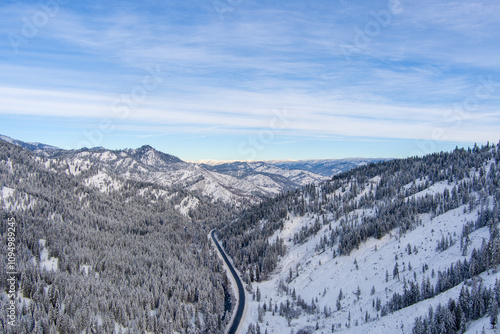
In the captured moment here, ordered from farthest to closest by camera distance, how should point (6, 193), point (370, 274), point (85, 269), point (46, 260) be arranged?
point (6, 193) → point (85, 269) → point (46, 260) → point (370, 274)

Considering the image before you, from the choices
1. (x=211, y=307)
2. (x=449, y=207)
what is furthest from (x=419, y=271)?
(x=211, y=307)

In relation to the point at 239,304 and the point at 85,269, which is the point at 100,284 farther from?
the point at 239,304

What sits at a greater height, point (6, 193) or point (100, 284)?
point (6, 193)

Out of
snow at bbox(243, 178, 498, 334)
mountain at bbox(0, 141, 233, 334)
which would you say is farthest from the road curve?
snow at bbox(243, 178, 498, 334)

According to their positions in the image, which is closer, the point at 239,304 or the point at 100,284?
the point at 239,304

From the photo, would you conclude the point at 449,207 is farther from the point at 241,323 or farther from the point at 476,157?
the point at 241,323

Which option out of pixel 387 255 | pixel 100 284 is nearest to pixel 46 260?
pixel 100 284

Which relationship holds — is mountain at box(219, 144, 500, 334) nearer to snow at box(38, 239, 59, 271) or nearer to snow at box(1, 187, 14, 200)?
snow at box(38, 239, 59, 271)

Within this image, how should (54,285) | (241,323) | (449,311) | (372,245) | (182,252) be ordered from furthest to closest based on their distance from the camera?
(182,252), (372,245), (54,285), (241,323), (449,311)

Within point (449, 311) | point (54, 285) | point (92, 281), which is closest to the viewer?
point (449, 311)
